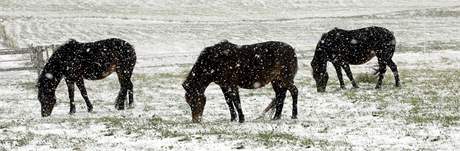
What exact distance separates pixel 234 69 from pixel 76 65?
5.43 meters

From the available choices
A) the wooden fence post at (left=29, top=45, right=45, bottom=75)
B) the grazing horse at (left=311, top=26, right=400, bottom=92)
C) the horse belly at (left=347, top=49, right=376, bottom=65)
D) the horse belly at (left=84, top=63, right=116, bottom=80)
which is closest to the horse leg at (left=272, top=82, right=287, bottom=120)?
the horse belly at (left=84, top=63, right=116, bottom=80)

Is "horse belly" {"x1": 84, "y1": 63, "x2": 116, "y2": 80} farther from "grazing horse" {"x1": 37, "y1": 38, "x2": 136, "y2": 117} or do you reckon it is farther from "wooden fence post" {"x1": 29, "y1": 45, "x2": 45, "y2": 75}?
"wooden fence post" {"x1": 29, "y1": 45, "x2": 45, "y2": 75}

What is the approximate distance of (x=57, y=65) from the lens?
16109 mm

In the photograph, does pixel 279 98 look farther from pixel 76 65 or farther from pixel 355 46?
pixel 355 46

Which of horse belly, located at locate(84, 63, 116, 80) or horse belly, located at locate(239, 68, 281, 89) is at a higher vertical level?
horse belly, located at locate(239, 68, 281, 89)

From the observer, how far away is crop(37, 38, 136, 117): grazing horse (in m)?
16.0

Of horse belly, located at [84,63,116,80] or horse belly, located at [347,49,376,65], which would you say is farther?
horse belly, located at [347,49,376,65]

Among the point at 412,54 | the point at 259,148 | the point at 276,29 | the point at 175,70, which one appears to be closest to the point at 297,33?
the point at 276,29

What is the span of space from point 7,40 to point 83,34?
8375 millimetres

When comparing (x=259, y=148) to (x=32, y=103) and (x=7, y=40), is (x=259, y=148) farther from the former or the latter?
(x=7, y=40)

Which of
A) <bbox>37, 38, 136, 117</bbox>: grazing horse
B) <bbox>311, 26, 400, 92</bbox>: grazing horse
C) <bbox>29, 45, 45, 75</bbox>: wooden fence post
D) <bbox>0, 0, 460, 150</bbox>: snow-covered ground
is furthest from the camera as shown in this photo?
<bbox>29, 45, 45, 75</bbox>: wooden fence post

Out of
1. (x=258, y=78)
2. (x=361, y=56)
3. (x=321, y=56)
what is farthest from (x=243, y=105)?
(x=361, y=56)

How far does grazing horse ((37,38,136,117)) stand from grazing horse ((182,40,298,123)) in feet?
13.7

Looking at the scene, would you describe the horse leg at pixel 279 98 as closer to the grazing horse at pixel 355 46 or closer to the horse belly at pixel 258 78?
the horse belly at pixel 258 78
